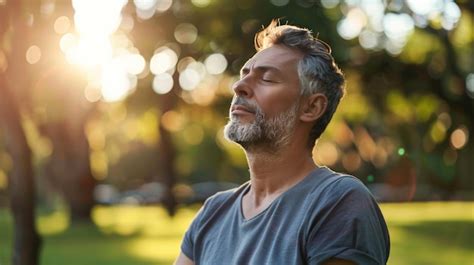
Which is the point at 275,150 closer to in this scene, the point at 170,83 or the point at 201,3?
the point at 201,3

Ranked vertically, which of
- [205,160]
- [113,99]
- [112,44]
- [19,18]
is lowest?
[205,160]

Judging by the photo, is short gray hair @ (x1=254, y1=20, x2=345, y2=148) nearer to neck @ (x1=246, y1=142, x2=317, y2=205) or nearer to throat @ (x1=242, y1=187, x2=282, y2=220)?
neck @ (x1=246, y1=142, x2=317, y2=205)

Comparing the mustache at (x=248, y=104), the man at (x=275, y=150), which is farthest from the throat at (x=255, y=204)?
the mustache at (x=248, y=104)

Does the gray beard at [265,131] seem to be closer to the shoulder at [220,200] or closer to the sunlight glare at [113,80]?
the shoulder at [220,200]

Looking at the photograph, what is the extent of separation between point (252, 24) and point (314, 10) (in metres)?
0.97

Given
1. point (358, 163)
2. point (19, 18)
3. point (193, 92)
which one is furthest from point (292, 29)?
point (358, 163)

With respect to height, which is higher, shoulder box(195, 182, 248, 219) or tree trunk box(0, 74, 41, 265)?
shoulder box(195, 182, 248, 219)

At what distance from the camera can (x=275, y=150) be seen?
2.43 metres

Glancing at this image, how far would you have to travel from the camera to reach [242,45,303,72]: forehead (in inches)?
95.6

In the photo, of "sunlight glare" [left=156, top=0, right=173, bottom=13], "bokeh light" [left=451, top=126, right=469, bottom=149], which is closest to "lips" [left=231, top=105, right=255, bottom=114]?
"sunlight glare" [left=156, top=0, right=173, bottom=13]

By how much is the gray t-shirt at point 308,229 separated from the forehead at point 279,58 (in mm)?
286

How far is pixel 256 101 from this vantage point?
2.44 metres

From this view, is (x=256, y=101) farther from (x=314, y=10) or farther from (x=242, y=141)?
(x=314, y=10)

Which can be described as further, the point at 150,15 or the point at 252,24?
the point at 150,15
